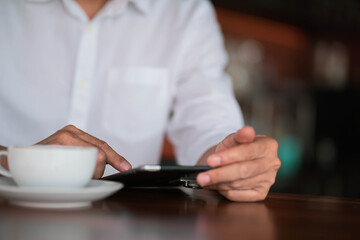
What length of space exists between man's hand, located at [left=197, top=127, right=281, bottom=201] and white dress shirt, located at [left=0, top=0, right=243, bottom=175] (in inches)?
19.9

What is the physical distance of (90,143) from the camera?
91 centimetres

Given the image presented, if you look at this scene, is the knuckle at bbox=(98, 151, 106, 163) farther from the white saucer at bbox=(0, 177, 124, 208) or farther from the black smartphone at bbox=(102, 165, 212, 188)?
the white saucer at bbox=(0, 177, 124, 208)

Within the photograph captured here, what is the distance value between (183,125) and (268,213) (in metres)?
0.89

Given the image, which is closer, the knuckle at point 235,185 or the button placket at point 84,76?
the knuckle at point 235,185

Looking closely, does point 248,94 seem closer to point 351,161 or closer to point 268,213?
point 351,161

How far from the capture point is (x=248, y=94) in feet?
16.1

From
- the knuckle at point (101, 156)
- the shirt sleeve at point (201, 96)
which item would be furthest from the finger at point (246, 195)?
the shirt sleeve at point (201, 96)

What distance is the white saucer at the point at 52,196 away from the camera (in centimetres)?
65

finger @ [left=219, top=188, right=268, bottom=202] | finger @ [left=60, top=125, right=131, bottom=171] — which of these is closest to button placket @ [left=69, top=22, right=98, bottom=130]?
finger @ [left=60, top=125, right=131, bottom=171]

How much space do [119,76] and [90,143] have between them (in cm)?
79

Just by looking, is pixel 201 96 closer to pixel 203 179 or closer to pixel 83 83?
pixel 83 83

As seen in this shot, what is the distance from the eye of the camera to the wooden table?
1.84 feet

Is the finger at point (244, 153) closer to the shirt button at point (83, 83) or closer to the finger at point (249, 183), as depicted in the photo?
the finger at point (249, 183)

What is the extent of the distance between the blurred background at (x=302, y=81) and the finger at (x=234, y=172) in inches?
122
